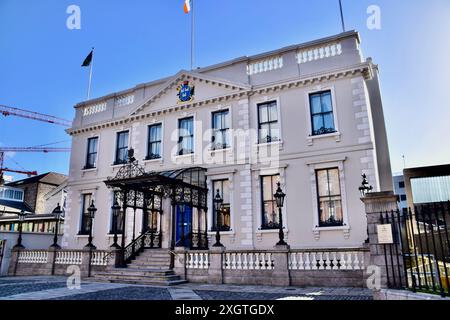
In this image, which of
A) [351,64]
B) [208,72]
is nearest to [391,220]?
[351,64]

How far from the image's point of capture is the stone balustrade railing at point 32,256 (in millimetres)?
18312

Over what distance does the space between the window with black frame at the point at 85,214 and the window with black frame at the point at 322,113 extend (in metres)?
14.5

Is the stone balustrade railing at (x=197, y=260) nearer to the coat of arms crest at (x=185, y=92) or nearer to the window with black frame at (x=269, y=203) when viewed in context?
the window with black frame at (x=269, y=203)

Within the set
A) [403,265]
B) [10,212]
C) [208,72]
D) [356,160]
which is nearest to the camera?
[403,265]

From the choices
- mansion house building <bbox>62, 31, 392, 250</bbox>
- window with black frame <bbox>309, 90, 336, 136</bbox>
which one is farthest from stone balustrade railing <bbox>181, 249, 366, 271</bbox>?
window with black frame <bbox>309, 90, 336, 136</bbox>

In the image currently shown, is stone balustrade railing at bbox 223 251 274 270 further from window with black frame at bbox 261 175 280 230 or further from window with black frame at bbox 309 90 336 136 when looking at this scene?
window with black frame at bbox 309 90 336 136

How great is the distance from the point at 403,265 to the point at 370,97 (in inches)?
476

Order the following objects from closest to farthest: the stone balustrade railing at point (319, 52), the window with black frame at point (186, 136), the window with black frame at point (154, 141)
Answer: the stone balustrade railing at point (319, 52), the window with black frame at point (186, 136), the window with black frame at point (154, 141)

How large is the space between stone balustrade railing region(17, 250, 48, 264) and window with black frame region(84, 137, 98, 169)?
606 centimetres

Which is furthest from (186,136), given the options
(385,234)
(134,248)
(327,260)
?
(385,234)

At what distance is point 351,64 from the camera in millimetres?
16312


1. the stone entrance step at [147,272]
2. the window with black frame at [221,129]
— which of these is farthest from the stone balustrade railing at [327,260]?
the window with black frame at [221,129]

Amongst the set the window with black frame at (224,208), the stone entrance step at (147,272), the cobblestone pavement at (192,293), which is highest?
the window with black frame at (224,208)

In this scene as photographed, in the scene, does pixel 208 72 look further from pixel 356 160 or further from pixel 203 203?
pixel 356 160
